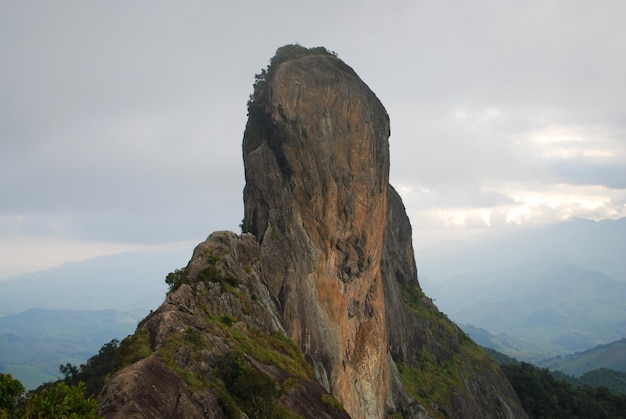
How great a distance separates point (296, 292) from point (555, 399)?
176 ft

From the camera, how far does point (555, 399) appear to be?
6356 cm

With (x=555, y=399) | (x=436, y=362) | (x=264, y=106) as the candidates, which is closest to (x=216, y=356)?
(x=264, y=106)

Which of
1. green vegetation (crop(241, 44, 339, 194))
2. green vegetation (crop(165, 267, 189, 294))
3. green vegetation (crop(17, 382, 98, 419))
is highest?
green vegetation (crop(241, 44, 339, 194))

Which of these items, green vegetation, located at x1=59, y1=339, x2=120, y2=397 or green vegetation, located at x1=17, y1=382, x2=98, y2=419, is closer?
green vegetation, located at x1=17, y1=382, x2=98, y2=419

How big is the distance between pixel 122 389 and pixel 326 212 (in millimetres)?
22905

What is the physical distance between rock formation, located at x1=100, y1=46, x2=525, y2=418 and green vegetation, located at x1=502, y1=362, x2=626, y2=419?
21.6m

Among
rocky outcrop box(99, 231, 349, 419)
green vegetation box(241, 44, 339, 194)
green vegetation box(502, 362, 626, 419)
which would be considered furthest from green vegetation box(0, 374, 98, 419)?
green vegetation box(502, 362, 626, 419)

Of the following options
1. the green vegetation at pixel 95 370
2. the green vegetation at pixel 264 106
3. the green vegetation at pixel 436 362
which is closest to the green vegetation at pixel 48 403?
the green vegetation at pixel 264 106

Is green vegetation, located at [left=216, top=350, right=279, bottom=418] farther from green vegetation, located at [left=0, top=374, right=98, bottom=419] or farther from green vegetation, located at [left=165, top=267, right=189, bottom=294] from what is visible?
green vegetation, located at [left=165, top=267, right=189, bottom=294]

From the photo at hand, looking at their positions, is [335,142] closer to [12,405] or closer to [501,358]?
[12,405]

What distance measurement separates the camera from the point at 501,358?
437 ft

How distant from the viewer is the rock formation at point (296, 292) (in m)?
15.1

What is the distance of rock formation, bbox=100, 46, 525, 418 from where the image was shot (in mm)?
15094

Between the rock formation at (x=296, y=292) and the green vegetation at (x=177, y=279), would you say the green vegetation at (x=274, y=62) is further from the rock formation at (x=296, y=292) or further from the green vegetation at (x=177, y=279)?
the green vegetation at (x=177, y=279)
